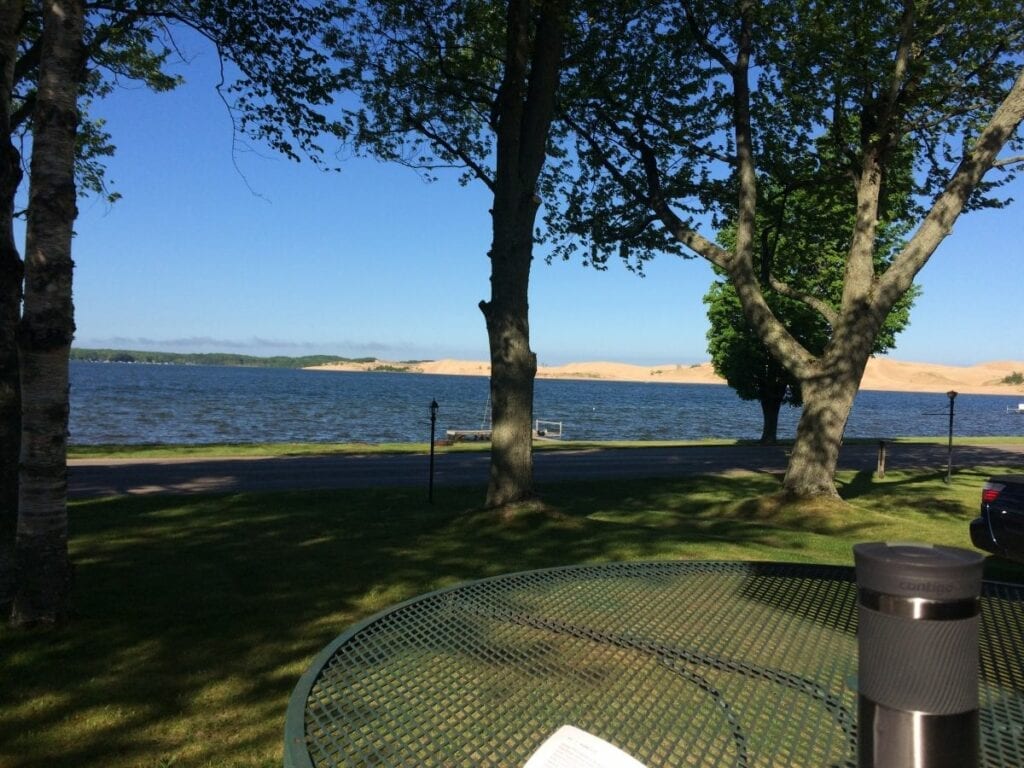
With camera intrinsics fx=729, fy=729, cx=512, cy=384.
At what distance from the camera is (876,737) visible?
0.96 meters

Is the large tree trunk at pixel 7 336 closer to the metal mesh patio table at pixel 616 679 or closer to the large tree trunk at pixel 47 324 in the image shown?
the large tree trunk at pixel 47 324

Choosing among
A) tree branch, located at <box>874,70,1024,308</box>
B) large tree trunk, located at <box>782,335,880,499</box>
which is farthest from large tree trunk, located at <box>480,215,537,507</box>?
tree branch, located at <box>874,70,1024,308</box>

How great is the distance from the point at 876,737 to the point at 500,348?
341 inches

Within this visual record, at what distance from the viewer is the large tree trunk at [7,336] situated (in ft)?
17.7

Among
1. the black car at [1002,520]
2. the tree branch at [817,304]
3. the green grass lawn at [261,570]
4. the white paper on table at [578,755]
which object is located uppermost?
the tree branch at [817,304]

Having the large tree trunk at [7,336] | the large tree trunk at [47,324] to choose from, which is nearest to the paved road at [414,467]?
the large tree trunk at [7,336]

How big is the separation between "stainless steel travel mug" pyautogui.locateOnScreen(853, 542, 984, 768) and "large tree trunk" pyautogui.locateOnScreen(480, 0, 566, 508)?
28.2ft

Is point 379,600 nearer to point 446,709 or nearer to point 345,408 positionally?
point 446,709

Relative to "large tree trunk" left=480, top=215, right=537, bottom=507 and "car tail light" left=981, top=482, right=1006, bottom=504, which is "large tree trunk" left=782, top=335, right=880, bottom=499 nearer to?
"car tail light" left=981, top=482, right=1006, bottom=504

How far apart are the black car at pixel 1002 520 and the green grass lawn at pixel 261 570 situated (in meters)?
1.55

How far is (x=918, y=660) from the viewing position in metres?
0.92

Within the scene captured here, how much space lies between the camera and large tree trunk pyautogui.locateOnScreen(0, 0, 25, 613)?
5391 millimetres

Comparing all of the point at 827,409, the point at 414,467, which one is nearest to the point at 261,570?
the point at 827,409

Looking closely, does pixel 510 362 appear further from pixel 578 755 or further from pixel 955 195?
pixel 578 755
